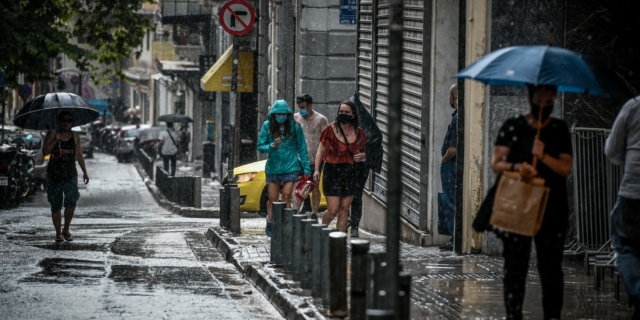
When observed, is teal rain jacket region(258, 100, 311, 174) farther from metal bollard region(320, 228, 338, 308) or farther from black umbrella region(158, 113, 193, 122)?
black umbrella region(158, 113, 193, 122)

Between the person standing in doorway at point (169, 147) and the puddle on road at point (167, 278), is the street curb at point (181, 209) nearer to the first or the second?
the person standing in doorway at point (169, 147)

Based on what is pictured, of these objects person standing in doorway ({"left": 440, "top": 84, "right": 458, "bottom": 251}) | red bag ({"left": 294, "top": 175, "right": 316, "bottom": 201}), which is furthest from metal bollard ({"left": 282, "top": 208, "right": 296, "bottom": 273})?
red bag ({"left": 294, "top": 175, "right": 316, "bottom": 201})

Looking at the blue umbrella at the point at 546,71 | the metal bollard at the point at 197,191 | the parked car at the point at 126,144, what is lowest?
the parked car at the point at 126,144

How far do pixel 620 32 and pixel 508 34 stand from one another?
1.11 m

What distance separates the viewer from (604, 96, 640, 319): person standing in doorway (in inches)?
316

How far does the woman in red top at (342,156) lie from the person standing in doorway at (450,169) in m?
0.99

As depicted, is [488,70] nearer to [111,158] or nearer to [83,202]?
Answer: [83,202]

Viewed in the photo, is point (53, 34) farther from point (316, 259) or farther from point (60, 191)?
point (316, 259)

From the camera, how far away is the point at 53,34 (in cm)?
3119

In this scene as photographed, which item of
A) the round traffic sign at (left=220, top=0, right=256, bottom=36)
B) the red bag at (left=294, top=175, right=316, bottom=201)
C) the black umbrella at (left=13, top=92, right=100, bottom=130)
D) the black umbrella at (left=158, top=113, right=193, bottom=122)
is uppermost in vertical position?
the round traffic sign at (left=220, top=0, right=256, bottom=36)

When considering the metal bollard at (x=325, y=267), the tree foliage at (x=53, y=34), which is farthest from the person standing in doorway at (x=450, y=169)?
the tree foliage at (x=53, y=34)

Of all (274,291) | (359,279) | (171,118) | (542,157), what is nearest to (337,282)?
(359,279)

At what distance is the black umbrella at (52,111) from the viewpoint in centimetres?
1678

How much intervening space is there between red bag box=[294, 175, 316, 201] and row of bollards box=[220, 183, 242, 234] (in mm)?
1623
